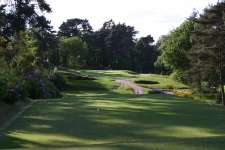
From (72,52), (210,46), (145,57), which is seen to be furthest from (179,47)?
(145,57)

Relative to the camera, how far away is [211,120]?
15641mm

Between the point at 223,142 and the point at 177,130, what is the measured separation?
12.7 ft

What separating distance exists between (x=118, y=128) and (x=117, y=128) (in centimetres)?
3

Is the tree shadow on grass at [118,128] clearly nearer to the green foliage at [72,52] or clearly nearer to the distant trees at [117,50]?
the green foliage at [72,52]

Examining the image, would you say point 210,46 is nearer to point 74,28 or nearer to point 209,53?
point 209,53

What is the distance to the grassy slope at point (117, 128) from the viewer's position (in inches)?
396

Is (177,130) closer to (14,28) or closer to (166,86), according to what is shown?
(14,28)

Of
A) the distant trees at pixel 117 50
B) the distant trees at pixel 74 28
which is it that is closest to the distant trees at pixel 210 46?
the distant trees at pixel 117 50

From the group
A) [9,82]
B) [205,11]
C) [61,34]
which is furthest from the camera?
[61,34]

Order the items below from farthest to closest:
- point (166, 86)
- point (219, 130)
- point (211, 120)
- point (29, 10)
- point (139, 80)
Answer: point (139, 80)
point (166, 86)
point (29, 10)
point (211, 120)
point (219, 130)

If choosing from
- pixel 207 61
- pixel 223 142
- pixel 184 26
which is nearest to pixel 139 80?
pixel 184 26

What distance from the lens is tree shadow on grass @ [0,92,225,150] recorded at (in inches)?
402

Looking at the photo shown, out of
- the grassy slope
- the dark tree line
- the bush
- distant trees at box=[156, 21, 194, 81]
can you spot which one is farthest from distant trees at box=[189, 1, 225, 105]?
the grassy slope

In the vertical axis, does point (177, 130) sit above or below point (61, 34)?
below
